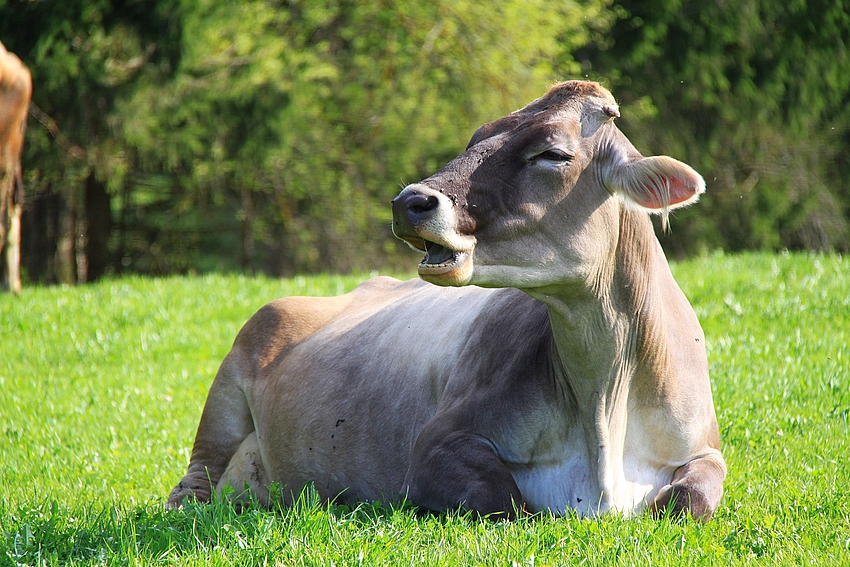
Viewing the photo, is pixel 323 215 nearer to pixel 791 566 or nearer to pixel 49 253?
pixel 49 253

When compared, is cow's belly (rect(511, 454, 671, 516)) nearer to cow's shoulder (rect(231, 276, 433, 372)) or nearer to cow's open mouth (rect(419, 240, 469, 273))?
cow's open mouth (rect(419, 240, 469, 273))

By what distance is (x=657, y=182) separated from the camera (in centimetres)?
355

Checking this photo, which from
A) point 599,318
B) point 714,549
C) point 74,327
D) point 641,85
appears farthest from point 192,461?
point 641,85

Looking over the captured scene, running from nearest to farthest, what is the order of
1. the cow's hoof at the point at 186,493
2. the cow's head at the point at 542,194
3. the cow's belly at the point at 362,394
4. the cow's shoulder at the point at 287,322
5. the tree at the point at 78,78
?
the cow's head at the point at 542,194 → the cow's belly at the point at 362,394 → the cow's hoof at the point at 186,493 → the cow's shoulder at the point at 287,322 → the tree at the point at 78,78

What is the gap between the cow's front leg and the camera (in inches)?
142

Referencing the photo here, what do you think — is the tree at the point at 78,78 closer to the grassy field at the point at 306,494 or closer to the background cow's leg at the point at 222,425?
the grassy field at the point at 306,494

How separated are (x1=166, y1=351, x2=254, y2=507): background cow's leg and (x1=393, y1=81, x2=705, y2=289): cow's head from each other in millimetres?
2647

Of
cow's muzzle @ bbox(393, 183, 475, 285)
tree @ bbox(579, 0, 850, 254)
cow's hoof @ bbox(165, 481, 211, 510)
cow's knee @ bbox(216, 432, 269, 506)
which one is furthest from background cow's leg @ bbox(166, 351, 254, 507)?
tree @ bbox(579, 0, 850, 254)

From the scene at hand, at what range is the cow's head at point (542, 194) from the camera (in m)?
3.38

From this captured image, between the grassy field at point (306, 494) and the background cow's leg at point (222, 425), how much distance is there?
25 centimetres

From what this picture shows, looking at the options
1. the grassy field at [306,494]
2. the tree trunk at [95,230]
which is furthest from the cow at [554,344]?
the tree trunk at [95,230]

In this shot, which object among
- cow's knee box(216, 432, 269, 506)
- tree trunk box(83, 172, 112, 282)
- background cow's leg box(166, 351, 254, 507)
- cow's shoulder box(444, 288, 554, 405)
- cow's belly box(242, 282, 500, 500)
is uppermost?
cow's shoulder box(444, 288, 554, 405)

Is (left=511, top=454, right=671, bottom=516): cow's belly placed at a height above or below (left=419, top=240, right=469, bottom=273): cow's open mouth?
below

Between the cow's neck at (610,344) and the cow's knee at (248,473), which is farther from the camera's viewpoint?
the cow's knee at (248,473)
